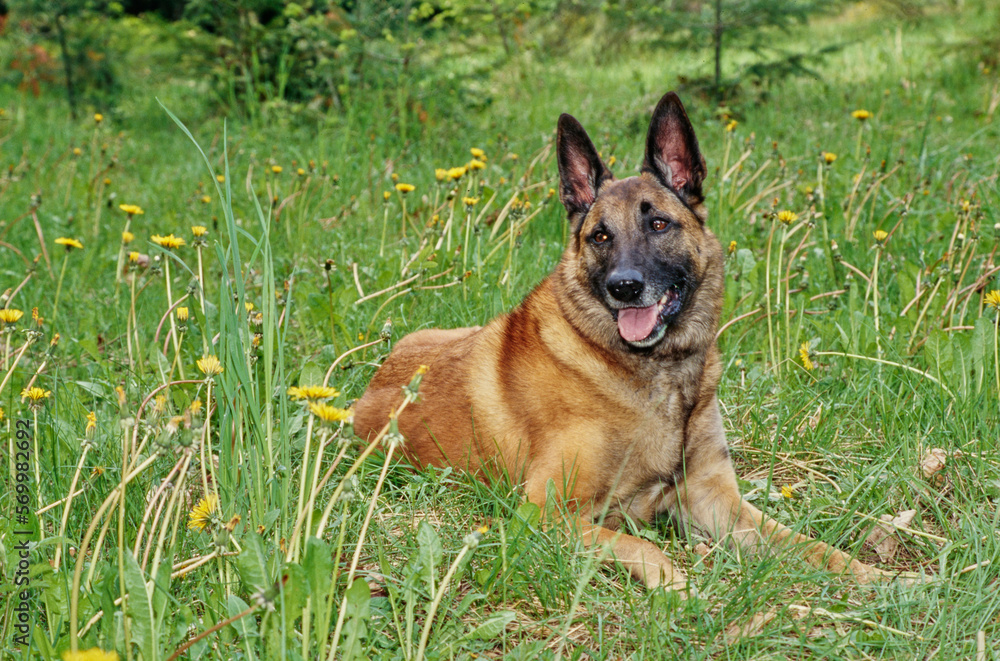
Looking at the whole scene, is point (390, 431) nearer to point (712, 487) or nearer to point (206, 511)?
point (206, 511)

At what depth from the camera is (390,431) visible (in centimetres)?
168

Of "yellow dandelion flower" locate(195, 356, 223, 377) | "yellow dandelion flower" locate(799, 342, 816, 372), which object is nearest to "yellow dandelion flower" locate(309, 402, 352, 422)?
"yellow dandelion flower" locate(195, 356, 223, 377)

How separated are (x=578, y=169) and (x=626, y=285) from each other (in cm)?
67

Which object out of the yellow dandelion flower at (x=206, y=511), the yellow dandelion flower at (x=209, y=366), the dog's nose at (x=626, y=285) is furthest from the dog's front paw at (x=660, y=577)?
the yellow dandelion flower at (x=209, y=366)

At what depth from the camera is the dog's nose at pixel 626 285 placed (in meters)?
2.83

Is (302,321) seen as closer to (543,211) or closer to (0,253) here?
(543,211)

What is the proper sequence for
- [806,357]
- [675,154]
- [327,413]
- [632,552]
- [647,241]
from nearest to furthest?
1. [327,413]
2. [632,552]
3. [647,241]
4. [675,154]
5. [806,357]

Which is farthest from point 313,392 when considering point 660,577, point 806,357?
point 806,357

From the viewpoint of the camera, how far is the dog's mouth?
2.88m

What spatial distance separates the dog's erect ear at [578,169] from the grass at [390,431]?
0.81 metres

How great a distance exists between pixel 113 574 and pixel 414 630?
0.74m

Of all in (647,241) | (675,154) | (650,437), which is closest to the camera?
(650,437)

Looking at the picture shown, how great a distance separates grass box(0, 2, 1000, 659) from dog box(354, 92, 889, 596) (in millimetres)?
147

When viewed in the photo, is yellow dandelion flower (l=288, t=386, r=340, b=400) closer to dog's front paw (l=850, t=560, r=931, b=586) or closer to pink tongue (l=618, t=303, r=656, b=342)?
pink tongue (l=618, t=303, r=656, b=342)
